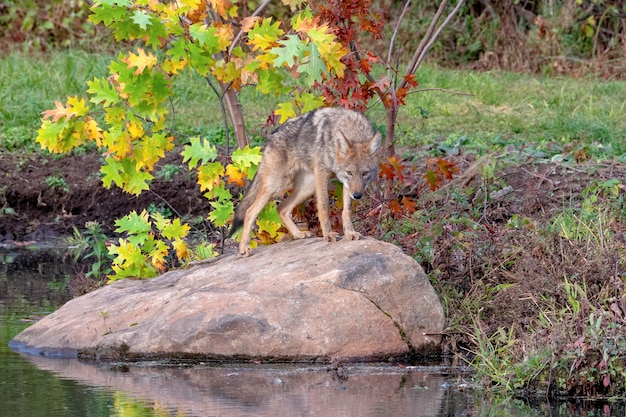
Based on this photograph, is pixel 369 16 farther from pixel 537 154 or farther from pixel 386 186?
pixel 537 154

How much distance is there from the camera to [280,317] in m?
7.80

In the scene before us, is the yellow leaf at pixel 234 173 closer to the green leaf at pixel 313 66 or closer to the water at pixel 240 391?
the green leaf at pixel 313 66

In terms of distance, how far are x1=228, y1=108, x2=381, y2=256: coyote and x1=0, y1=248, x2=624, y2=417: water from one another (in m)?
1.45

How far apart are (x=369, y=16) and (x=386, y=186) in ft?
4.56

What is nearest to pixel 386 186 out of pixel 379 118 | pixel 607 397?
pixel 607 397

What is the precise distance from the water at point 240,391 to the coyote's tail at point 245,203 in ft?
5.75

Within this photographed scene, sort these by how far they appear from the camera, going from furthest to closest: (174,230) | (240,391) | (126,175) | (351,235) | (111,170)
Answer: (174,230), (126,175), (111,170), (351,235), (240,391)

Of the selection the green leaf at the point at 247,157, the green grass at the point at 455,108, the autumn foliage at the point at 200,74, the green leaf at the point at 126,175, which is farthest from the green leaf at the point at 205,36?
the green grass at the point at 455,108

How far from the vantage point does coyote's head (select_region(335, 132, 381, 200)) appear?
844 cm

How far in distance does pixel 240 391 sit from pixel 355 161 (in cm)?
217

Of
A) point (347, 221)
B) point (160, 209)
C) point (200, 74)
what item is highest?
point (200, 74)

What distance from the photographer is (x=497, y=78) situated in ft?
55.5

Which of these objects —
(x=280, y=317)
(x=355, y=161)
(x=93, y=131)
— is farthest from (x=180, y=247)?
(x=280, y=317)

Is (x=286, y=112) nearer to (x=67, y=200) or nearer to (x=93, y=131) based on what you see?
(x=93, y=131)
